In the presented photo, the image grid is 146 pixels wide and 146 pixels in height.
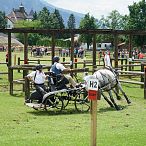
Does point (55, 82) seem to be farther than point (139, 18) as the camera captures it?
No

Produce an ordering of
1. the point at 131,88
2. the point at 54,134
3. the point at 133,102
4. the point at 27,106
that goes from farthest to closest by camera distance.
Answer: the point at 131,88, the point at 133,102, the point at 27,106, the point at 54,134

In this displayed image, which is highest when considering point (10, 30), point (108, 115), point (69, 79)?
point (10, 30)

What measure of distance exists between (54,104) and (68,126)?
2.88 metres

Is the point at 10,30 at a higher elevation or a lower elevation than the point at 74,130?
higher

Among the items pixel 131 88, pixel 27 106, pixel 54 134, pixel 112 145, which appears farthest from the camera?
pixel 131 88

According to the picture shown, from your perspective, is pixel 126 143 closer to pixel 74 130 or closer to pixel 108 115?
pixel 74 130

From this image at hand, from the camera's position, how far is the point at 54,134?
1023 centimetres

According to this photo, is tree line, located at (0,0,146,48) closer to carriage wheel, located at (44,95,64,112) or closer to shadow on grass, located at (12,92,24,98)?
shadow on grass, located at (12,92,24,98)

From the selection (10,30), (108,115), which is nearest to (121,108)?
(108,115)

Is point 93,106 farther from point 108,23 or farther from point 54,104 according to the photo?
point 108,23

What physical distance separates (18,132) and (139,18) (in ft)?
208

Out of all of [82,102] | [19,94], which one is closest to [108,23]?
[19,94]

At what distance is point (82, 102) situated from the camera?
49.0ft

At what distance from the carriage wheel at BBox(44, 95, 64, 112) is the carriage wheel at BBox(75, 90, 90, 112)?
57cm
